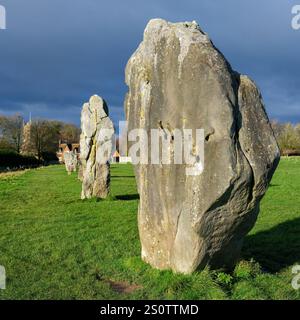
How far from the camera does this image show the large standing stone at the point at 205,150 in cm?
725

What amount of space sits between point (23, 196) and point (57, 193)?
6.34ft

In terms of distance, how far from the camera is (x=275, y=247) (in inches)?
427

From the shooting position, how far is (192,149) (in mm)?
7492

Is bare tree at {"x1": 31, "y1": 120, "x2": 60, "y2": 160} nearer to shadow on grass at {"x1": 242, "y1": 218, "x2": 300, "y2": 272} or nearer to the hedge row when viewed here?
the hedge row

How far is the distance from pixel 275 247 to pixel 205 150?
4.54 meters

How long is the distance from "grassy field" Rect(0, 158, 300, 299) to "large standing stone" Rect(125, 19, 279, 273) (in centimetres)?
48

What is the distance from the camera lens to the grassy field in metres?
7.35

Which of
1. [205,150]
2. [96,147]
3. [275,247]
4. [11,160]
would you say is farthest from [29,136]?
[205,150]

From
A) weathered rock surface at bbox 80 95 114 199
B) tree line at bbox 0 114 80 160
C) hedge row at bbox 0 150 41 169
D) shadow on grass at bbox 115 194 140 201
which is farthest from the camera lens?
tree line at bbox 0 114 80 160

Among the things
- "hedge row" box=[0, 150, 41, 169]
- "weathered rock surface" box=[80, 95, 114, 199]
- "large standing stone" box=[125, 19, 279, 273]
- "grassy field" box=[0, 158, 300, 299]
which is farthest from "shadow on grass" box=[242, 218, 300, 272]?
"hedge row" box=[0, 150, 41, 169]

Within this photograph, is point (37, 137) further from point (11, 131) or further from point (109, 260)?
point (109, 260)

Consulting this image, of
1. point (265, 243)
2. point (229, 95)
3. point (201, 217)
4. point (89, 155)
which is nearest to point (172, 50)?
point (229, 95)

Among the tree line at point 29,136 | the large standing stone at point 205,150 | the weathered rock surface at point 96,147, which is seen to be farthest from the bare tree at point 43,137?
the large standing stone at point 205,150
